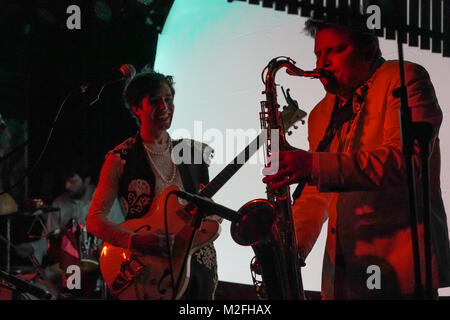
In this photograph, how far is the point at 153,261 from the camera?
2.88 m

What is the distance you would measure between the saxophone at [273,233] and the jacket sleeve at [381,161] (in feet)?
1.16

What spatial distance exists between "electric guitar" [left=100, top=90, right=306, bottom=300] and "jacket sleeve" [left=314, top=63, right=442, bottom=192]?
873 millimetres

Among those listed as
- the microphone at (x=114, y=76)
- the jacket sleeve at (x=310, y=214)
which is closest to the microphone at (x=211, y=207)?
the jacket sleeve at (x=310, y=214)

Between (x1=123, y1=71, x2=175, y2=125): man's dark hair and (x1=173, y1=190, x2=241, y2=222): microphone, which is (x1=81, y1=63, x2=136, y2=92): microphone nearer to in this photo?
(x1=123, y1=71, x2=175, y2=125): man's dark hair

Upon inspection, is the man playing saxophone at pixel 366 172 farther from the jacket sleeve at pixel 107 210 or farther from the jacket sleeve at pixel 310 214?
the jacket sleeve at pixel 107 210

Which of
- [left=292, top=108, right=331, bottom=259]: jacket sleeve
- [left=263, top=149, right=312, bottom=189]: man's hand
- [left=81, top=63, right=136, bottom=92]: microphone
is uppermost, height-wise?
[left=81, top=63, right=136, bottom=92]: microphone

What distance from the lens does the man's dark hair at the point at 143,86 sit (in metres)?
3.13

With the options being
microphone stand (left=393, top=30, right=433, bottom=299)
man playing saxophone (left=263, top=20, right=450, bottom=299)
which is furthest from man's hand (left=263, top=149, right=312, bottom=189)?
microphone stand (left=393, top=30, right=433, bottom=299)

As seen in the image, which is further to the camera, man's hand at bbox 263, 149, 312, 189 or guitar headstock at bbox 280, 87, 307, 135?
guitar headstock at bbox 280, 87, 307, 135

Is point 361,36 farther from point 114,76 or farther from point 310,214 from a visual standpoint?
point 114,76

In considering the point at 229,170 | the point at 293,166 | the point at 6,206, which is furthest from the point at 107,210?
the point at 6,206

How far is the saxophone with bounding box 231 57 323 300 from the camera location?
216 cm
